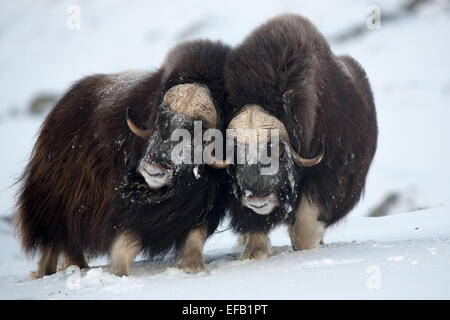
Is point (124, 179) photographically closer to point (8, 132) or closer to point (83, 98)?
point (83, 98)

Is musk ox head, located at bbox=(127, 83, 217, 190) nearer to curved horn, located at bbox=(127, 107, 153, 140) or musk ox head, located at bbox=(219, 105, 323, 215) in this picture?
curved horn, located at bbox=(127, 107, 153, 140)

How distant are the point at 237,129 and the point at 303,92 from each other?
0.50 meters

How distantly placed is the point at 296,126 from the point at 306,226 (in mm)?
802

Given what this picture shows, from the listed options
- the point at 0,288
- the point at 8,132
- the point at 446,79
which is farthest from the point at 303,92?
the point at 8,132

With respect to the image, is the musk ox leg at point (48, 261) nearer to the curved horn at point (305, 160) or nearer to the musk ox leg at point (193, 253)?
the musk ox leg at point (193, 253)

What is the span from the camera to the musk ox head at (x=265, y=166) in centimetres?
413

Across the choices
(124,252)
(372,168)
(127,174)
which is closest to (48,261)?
(124,252)

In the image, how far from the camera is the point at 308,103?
4.41 m

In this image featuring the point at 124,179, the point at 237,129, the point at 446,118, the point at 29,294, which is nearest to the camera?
the point at 29,294

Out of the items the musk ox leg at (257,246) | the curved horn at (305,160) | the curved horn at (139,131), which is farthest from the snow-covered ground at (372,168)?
the curved horn at (139,131)

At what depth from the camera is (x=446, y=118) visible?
14.0 meters

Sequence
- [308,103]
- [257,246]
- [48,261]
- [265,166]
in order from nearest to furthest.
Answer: [265,166]
[308,103]
[257,246]
[48,261]

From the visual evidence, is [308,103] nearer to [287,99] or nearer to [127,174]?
[287,99]

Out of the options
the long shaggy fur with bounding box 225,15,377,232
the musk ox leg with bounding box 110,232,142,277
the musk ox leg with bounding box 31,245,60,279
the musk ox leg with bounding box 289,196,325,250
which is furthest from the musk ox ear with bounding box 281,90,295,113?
the musk ox leg with bounding box 31,245,60,279
